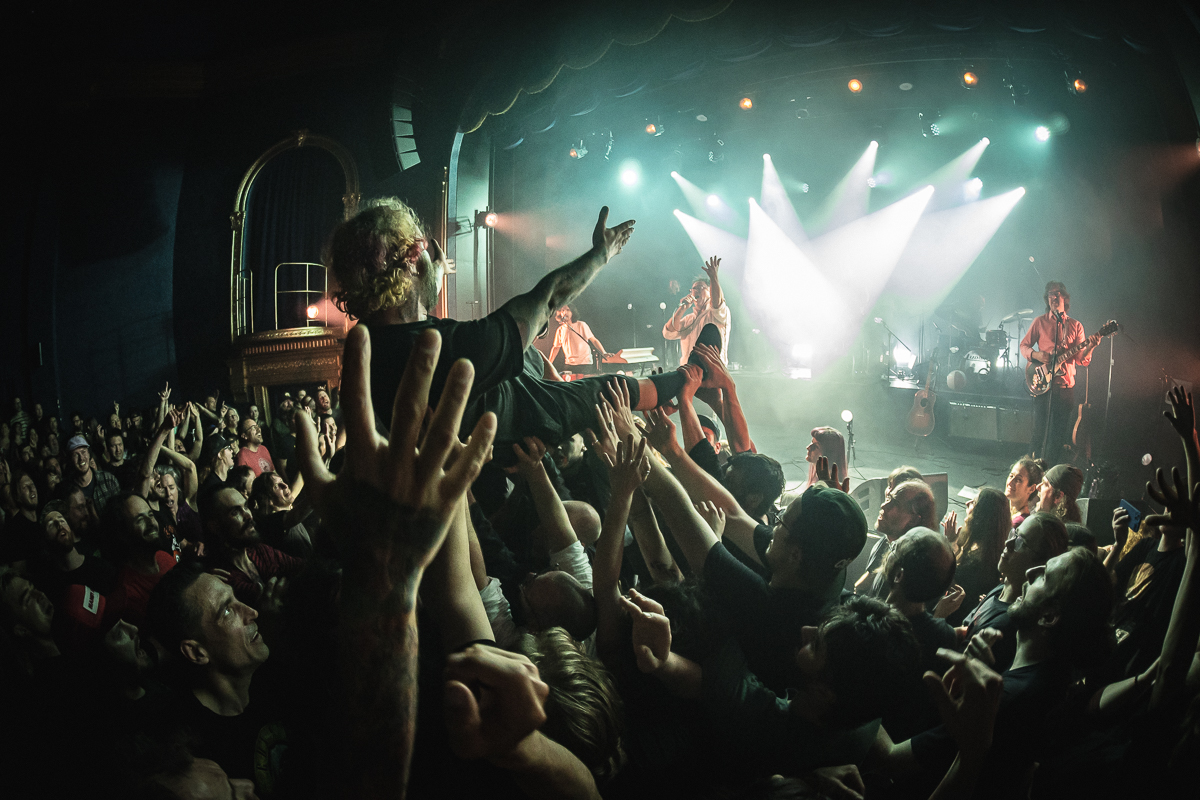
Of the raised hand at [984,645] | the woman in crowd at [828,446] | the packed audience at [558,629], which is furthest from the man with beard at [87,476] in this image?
the raised hand at [984,645]

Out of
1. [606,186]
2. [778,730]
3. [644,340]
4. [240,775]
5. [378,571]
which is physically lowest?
[240,775]

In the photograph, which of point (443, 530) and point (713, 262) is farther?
point (713, 262)

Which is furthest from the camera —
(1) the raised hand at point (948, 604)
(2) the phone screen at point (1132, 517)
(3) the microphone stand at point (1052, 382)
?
(3) the microphone stand at point (1052, 382)

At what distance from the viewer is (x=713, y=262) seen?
3270 mm

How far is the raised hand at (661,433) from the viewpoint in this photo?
7.03 ft

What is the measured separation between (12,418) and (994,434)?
8689 mm

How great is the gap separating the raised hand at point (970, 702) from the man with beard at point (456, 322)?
127 centimetres

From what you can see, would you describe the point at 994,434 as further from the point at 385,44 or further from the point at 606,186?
the point at 385,44

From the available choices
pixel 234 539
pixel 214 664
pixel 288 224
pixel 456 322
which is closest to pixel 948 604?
pixel 456 322

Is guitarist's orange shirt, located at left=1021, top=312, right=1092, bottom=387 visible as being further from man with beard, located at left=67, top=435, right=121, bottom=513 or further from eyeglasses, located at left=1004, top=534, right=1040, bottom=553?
man with beard, located at left=67, top=435, right=121, bottom=513

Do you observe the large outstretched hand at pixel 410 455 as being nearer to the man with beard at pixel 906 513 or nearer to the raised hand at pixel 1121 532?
the man with beard at pixel 906 513

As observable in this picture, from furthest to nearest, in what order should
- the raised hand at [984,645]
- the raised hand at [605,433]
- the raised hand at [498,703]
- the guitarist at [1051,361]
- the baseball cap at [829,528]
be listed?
1. the guitarist at [1051,361]
2. the raised hand at [605,433]
3. the raised hand at [984,645]
4. the baseball cap at [829,528]
5. the raised hand at [498,703]

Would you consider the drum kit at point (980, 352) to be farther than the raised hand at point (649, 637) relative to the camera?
Yes

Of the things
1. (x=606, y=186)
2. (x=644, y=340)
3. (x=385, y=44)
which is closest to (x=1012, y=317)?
(x=644, y=340)
